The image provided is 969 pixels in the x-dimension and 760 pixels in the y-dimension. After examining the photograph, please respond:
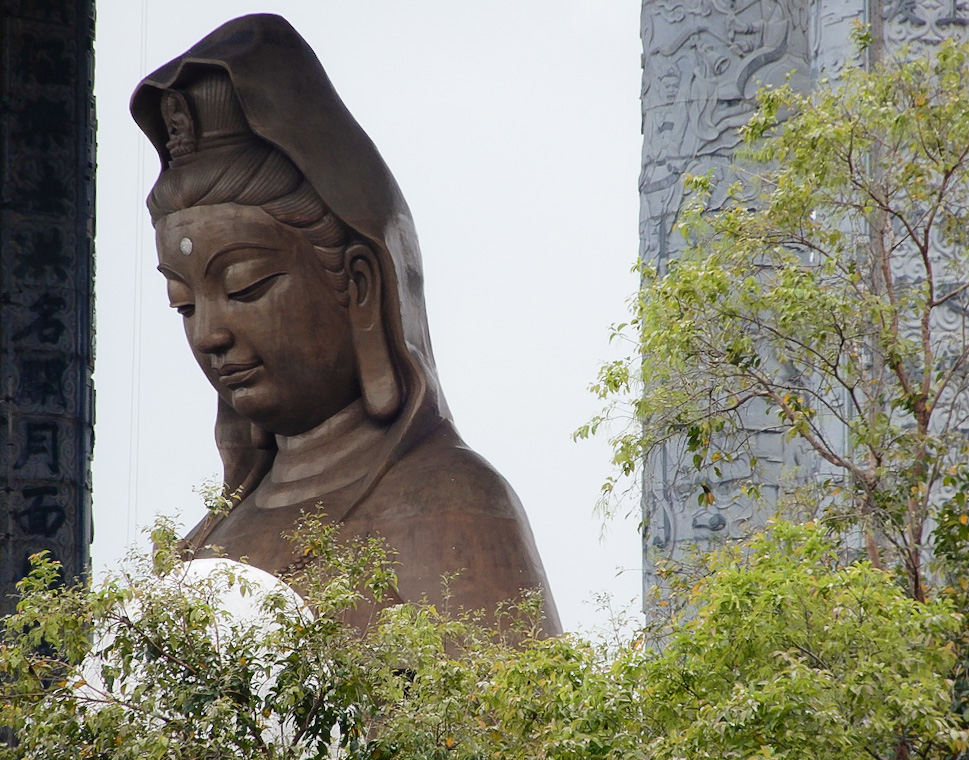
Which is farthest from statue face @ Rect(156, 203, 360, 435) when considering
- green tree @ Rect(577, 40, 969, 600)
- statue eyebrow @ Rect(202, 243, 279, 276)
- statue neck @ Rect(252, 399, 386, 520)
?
green tree @ Rect(577, 40, 969, 600)

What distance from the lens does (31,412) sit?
11.7m

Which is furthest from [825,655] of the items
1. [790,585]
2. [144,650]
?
[144,650]

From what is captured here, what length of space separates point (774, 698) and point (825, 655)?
51cm

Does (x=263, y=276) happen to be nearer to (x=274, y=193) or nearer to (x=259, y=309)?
(x=259, y=309)

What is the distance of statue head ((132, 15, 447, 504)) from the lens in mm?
8891

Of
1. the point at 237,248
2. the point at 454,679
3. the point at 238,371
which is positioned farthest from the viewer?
the point at 238,371

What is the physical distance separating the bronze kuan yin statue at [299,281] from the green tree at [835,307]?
108 cm

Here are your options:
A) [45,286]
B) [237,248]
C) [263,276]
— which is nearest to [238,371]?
[263,276]

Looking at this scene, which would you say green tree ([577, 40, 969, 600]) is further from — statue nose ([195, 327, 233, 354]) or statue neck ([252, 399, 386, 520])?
statue nose ([195, 327, 233, 354])

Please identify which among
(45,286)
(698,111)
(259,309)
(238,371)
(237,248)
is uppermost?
(698,111)

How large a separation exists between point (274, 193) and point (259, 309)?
0.54 metres

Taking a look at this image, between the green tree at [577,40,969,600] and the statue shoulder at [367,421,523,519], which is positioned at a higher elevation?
the green tree at [577,40,969,600]

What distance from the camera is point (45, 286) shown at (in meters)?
11.8

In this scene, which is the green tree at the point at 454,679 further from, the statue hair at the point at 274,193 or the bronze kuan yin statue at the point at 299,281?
the statue hair at the point at 274,193
